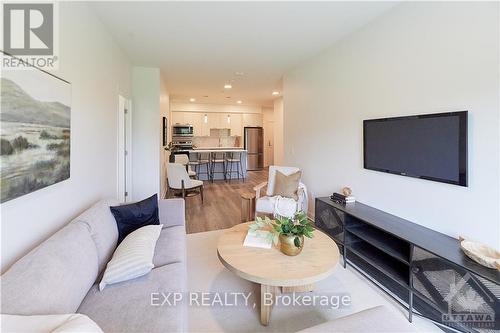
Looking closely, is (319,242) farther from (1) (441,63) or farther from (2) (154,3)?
(2) (154,3)

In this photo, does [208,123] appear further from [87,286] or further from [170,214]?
[87,286]

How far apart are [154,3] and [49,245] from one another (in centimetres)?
218

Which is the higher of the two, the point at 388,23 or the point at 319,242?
the point at 388,23

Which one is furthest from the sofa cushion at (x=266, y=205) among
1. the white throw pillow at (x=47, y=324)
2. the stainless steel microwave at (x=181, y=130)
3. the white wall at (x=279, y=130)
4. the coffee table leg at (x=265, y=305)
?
the stainless steel microwave at (x=181, y=130)

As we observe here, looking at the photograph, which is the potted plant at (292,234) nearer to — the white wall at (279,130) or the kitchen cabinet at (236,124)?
the white wall at (279,130)

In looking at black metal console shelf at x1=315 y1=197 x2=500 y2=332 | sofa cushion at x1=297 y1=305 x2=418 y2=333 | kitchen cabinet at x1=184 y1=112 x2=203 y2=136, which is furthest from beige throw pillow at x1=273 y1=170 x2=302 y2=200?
kitchen cabinet at x1=184 y1=112 x2=203 y2=136

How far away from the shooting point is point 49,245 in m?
1.32

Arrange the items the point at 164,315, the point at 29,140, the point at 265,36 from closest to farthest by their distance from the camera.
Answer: the point at 164,315, the point at 29,140, the point at 265,36

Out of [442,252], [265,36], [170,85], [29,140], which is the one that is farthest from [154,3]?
[170,85]

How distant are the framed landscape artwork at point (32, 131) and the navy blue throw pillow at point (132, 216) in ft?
1.62

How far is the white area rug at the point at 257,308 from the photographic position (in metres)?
1.75

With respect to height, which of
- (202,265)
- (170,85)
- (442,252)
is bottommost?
(202,265)

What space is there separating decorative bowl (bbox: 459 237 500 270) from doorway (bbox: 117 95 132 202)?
3890 millimetres

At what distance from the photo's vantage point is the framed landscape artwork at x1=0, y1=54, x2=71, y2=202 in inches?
51.7
